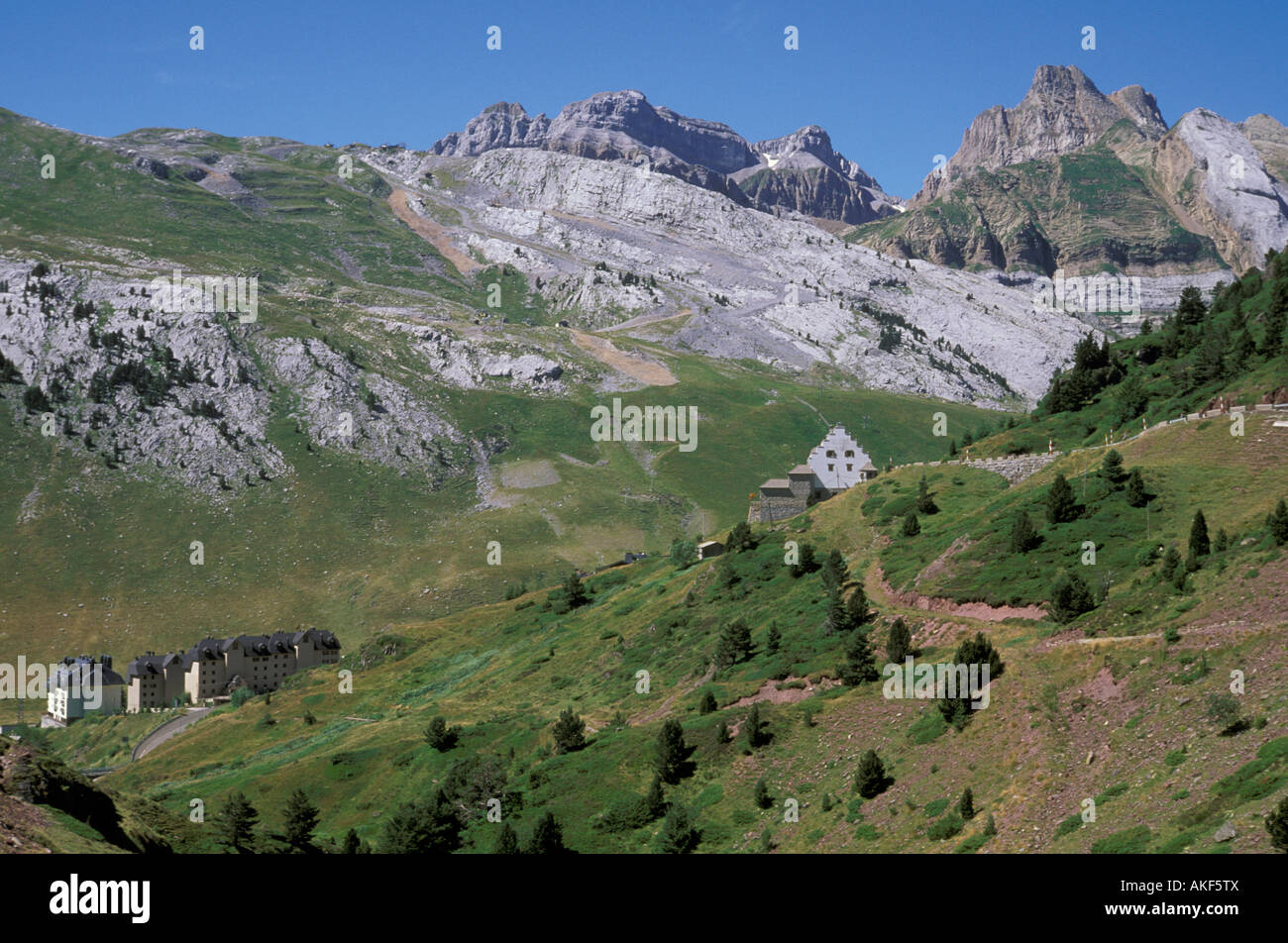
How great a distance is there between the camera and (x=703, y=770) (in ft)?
186

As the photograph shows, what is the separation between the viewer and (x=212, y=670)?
13975 cm

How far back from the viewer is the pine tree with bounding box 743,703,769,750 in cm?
5603

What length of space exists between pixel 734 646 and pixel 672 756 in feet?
47.3

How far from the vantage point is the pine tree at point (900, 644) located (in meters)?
55.8

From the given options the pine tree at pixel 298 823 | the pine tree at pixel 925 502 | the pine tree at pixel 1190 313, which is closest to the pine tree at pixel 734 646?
the pine tree at pixel 925 502

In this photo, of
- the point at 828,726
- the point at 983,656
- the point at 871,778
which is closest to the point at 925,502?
the point at 828,726

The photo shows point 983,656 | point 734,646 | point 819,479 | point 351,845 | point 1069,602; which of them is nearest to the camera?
point 983,656

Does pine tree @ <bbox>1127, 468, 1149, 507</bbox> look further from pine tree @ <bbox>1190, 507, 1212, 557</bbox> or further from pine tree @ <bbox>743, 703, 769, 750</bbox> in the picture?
pine tree @ <bbox>743, 703, 769, 750</bbox>

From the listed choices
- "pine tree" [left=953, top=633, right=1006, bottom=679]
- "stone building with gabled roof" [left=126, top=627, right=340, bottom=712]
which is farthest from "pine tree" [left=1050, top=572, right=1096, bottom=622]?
"stone building with gabled roof" [left=126, top=627, right=340, bottom=712]

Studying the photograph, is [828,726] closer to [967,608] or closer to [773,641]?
[967,608]

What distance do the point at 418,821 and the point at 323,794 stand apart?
848 inches

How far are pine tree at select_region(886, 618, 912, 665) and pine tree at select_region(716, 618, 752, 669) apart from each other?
15.3 meters
